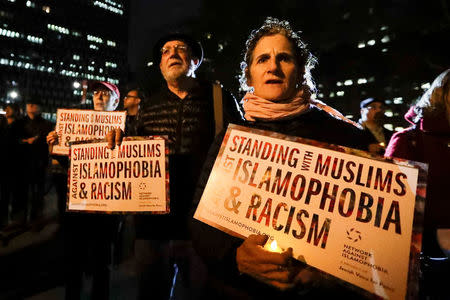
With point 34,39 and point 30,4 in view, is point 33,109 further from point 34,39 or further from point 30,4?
point 34,39

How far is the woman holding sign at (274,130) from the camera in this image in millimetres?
1350

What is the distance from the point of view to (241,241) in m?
1.58

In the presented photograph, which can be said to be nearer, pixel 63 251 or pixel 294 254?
pixel 294 254

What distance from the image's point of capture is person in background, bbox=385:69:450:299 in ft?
6.31

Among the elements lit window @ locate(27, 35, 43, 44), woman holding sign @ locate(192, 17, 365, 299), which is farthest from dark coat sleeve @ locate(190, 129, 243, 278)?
lit window @ locate(27, 35, 43, 44)

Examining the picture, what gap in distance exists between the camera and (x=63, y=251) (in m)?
4.89

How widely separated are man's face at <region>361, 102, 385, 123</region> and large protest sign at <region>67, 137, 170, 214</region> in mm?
5207

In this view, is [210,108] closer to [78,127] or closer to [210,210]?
[210,210]

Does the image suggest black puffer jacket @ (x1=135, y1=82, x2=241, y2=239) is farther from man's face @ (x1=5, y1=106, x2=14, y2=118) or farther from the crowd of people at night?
man's face @ (x1=5, y1=106, x2=14, y2=118)

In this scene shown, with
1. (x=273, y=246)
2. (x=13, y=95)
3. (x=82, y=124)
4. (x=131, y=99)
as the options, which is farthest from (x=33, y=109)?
(x=13, y=95)

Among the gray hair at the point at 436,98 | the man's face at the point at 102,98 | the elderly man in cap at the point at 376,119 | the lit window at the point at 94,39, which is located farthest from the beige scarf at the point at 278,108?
the lit window at the point at 94,39

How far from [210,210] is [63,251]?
4.56m

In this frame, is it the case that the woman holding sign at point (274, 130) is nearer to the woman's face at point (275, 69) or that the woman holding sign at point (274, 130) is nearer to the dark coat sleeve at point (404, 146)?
the woman's face at point (275, 69)

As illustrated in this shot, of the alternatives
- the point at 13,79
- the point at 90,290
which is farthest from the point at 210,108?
the point at 13,79
